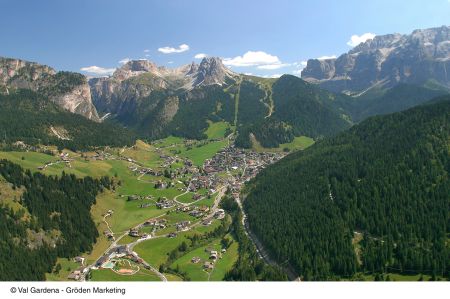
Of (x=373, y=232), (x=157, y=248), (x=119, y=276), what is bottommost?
(x=157, y=248)

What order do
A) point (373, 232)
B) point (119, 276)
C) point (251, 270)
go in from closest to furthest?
point (251, 270) < point (119, 276) < point (373, 232)

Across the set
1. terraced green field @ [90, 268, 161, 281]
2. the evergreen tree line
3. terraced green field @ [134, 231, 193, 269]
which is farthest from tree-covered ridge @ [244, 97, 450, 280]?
terraced green field @ [90, 268, 161, 281]

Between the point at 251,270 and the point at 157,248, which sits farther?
the point at 157,248

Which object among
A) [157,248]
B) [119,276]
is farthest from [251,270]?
[157,248]

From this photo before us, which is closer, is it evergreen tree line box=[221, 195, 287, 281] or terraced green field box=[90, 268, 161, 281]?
evergreen tree line box=[221, 195, 287, 281]

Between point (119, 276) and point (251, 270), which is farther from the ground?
point (251, 270)

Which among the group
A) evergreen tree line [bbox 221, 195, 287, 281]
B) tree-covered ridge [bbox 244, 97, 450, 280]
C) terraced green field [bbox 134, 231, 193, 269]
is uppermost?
tree-covered ridge [bbox 244, 97, 450, 280]

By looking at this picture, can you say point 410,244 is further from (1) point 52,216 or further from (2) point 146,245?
(1) point 52,216

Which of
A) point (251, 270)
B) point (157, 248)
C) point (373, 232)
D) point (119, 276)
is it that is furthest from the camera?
point (157, 248)

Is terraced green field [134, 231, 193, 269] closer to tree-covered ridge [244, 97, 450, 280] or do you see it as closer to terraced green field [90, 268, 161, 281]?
terraced green field [90, 268, 161, 281]

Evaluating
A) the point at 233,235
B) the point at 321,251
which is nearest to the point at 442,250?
the point at 321,251

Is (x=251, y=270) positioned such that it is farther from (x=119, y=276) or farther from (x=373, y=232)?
(x=373, y=232)
